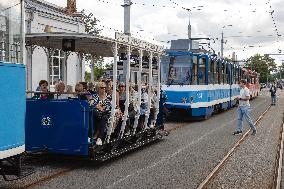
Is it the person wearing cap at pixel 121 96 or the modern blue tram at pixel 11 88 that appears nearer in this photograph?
the modern blue tram at pixel 11 88

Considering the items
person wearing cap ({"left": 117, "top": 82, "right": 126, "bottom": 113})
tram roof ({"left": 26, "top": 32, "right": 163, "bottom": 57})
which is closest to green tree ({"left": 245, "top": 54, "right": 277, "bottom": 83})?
person wearing cap ({"left": 117, "top": 82, "right": 126, "bottom": 113})

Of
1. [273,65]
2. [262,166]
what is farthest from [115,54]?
[273,65]

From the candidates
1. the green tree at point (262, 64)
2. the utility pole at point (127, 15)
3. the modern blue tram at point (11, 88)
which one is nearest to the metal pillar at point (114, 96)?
the modern blue tram at point (11, 88)

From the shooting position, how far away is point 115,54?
9070 mm

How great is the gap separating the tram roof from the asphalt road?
240 cm

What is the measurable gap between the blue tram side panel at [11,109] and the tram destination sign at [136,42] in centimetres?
296

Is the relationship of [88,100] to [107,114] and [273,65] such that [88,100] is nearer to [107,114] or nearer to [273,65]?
[107,114]

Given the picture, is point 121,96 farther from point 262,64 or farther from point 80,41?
point 262,64

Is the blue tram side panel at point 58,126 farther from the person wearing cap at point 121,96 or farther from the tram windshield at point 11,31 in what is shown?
the tram windshield at point 11,31

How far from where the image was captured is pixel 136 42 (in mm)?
10117

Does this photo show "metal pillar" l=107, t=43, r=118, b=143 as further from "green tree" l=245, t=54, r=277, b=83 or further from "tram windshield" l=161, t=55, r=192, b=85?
"green tree" l=245, t=54, r=277, b=83

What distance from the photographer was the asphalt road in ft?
24.8

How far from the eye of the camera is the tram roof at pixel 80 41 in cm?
870

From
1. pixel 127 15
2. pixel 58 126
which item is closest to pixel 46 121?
pixel 58 126
